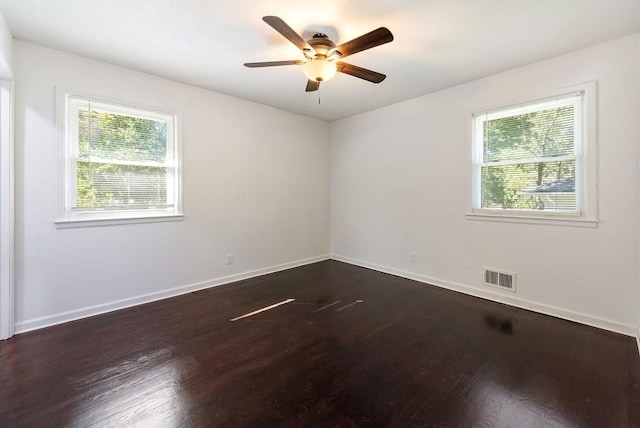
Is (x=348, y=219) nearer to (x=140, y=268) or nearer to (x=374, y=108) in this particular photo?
(x=374, y=108)

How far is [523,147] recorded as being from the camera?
3.01 metres

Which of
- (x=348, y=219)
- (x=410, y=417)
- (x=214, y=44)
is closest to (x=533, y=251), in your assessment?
(x=410, y=417)

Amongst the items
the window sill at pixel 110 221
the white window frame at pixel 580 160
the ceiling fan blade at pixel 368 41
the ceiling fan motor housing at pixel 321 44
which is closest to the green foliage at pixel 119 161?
the window sill at pixel 110 221

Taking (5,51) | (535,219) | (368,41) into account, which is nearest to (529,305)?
(535,219)

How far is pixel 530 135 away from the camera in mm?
2971

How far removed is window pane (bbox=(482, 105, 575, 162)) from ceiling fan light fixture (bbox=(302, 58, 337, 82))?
2.08 meters

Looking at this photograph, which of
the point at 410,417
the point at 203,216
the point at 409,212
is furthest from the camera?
the point at 409,212

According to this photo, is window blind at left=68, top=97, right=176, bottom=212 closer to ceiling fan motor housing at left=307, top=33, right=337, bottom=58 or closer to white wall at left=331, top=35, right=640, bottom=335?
ceiling fan motor housing at left=307, top=33, right=337, bottom=58

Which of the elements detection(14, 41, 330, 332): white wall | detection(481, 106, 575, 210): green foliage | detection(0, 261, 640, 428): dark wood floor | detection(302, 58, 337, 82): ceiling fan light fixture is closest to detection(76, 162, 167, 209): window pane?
detection(14, 41, 330, 332): white wall

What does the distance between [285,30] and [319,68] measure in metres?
0.49

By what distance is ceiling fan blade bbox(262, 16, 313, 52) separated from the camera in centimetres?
174

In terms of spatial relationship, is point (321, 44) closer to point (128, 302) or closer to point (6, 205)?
point (6, 205)

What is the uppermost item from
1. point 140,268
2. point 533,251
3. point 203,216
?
point 203,216

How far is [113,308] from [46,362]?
3.01 feet
